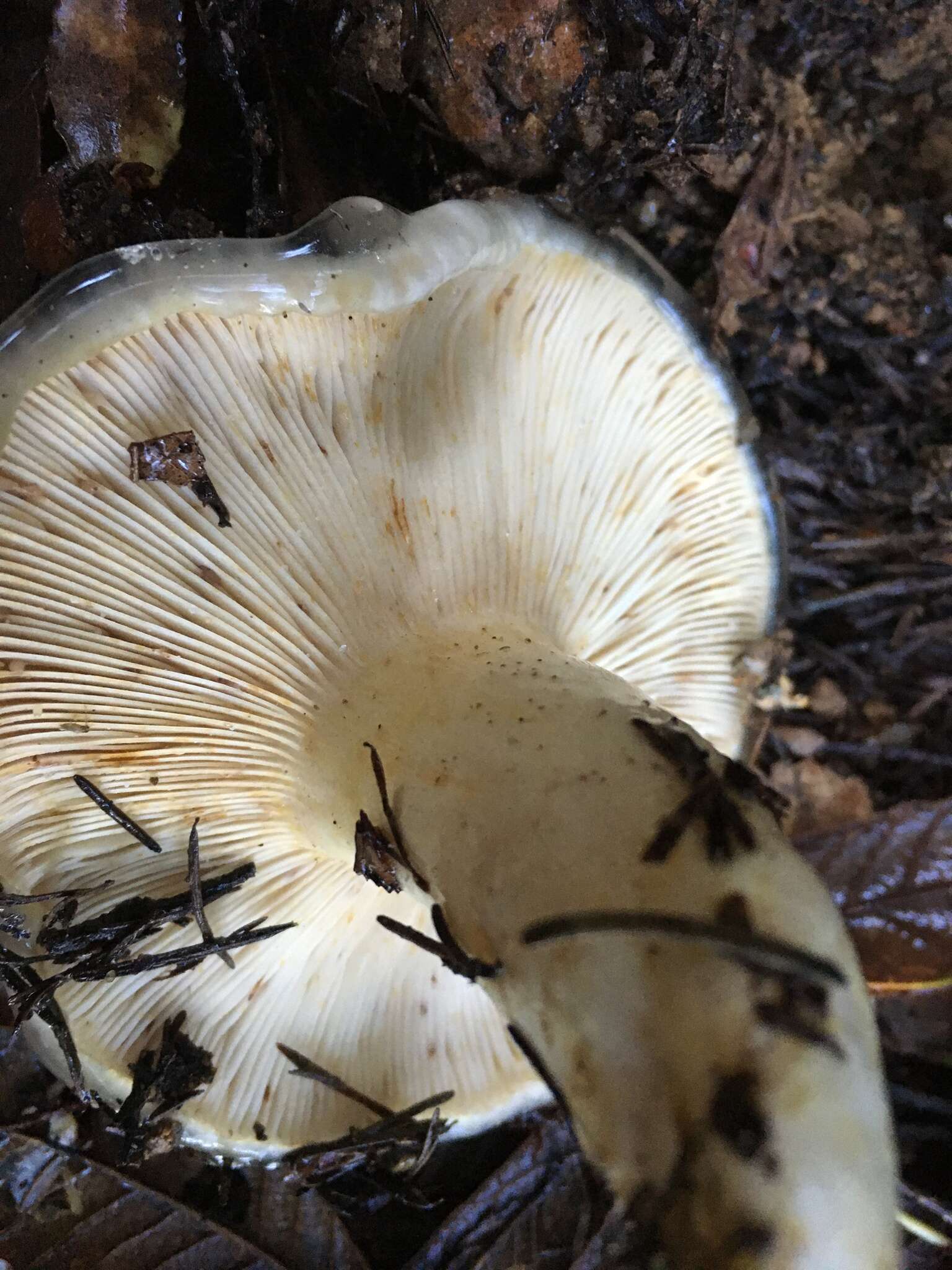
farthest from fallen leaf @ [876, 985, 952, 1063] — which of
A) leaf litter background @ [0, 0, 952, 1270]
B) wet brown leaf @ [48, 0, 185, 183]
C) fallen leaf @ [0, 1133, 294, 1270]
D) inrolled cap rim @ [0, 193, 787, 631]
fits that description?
wet brown leaf @ [48, 0, 185, 183]

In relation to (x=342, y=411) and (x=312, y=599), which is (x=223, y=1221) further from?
(x=342, y=411)

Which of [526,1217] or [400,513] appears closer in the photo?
[400,513]

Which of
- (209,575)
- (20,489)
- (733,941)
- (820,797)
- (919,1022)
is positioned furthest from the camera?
(820,797)

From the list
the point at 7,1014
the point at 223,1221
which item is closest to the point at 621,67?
the point at 7,1014

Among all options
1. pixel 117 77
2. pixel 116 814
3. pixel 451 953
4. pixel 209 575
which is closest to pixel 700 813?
pixel 451 953

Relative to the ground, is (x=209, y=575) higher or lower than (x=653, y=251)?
lower

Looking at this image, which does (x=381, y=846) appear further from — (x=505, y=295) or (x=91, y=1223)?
(x=91, y=1223)
